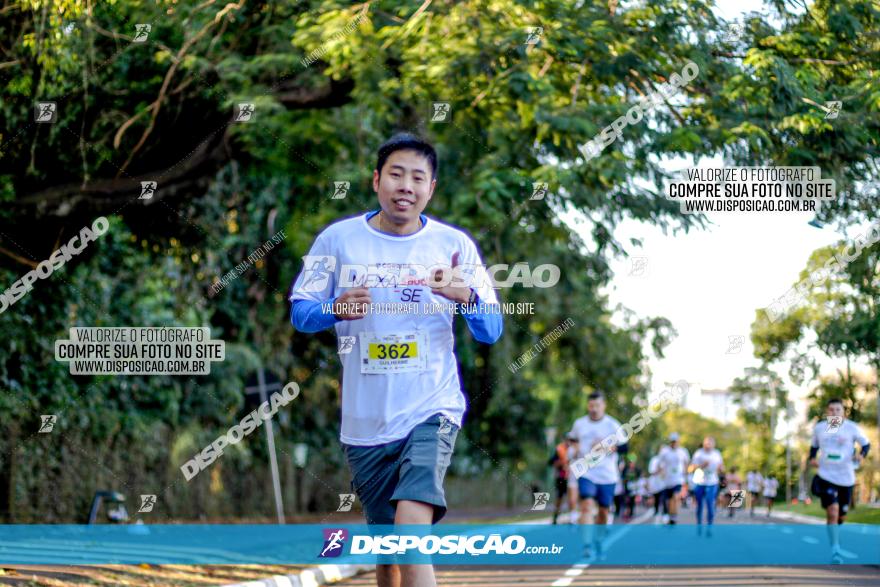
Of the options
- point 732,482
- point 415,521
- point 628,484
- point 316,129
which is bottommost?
point 628,484

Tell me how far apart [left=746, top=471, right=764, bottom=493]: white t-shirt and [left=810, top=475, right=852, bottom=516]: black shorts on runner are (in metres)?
8.86

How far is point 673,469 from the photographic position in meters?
18.8

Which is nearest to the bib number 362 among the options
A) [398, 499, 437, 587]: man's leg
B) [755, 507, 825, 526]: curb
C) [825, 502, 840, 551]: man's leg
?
[398, 499, 437, 587]: man's leg

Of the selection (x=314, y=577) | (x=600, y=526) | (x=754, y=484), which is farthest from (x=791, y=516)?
(x=314, y=577)

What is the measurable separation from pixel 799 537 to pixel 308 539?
7.67 meters

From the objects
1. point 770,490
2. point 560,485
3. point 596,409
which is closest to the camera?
point 596,409

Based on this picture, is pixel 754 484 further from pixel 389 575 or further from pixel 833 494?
pixel 389 575

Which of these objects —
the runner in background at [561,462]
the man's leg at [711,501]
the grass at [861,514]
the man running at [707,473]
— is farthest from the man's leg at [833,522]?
the runner in background at [561,462]

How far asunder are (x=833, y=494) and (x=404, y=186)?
355 inches

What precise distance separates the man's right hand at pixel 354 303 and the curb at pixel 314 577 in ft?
15.5

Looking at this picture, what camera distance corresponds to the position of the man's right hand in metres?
4.96

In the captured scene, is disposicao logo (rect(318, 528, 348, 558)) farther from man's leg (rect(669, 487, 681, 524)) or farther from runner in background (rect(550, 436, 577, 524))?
runner in background (rect(550, 436, 577, 524))

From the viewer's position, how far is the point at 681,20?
41.3ft

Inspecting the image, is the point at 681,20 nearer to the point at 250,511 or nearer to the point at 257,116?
the point at 257,116
